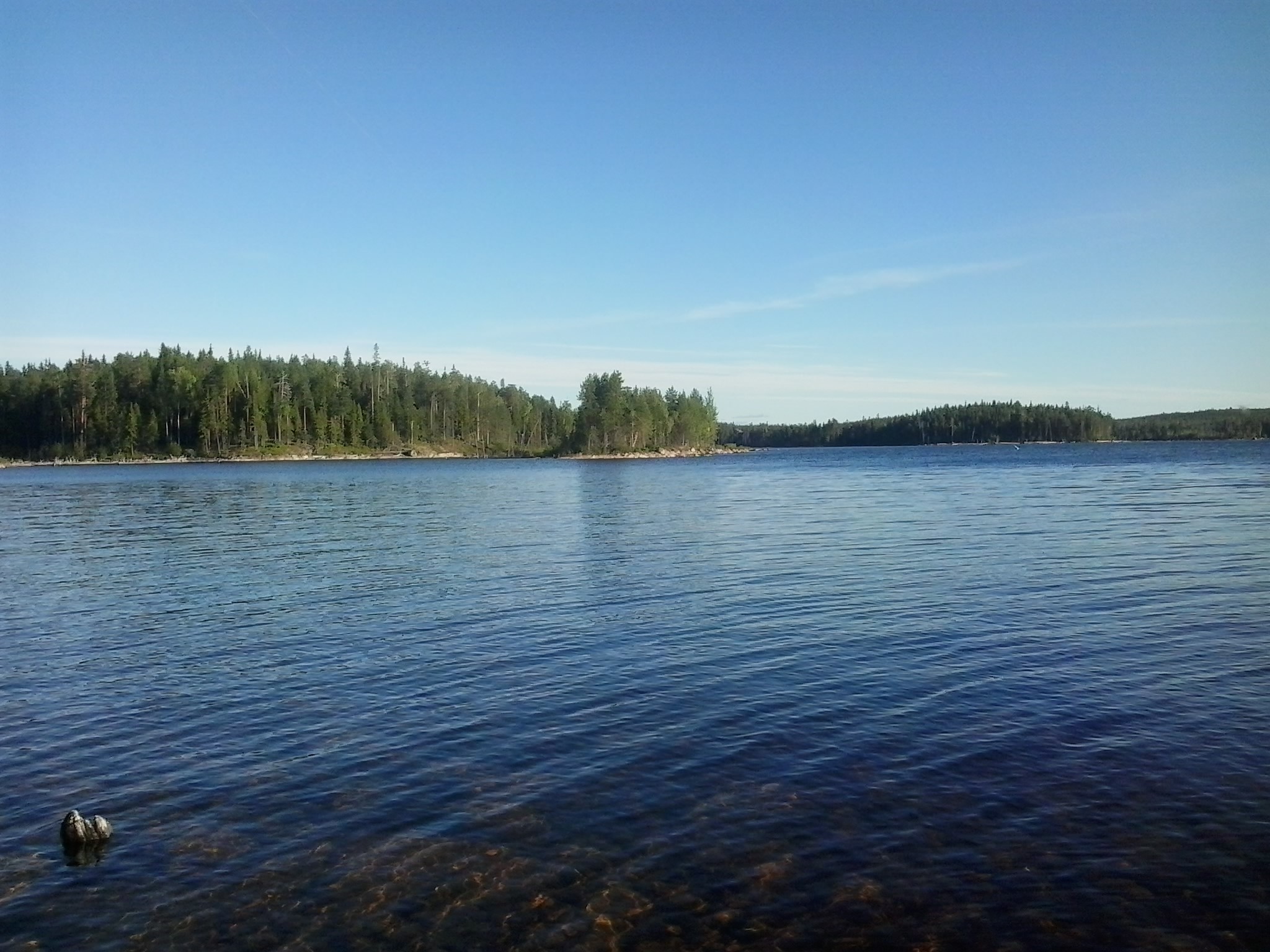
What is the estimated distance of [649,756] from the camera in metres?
15.6

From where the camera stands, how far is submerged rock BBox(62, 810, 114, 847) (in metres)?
12.5

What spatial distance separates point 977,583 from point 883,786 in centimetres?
1962

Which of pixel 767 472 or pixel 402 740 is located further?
pixel 767 472

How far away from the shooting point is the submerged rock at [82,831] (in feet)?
41.1

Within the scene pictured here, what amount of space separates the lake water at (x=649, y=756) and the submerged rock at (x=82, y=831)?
0.72 ft

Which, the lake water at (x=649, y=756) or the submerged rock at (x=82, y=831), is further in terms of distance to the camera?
the submerged rock at (x=82, y=831)

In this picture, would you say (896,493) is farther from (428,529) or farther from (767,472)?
(767,472)

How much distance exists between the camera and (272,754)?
16078mm

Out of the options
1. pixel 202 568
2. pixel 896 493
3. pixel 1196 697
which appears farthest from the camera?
pixel 896 493

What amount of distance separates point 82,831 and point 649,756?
8.18 meters

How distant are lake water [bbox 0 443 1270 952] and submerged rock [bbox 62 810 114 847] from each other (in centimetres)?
22

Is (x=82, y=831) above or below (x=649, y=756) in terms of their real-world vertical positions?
above

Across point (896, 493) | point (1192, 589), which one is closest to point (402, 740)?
point (1192, 589)

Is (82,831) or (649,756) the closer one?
(82,831)
